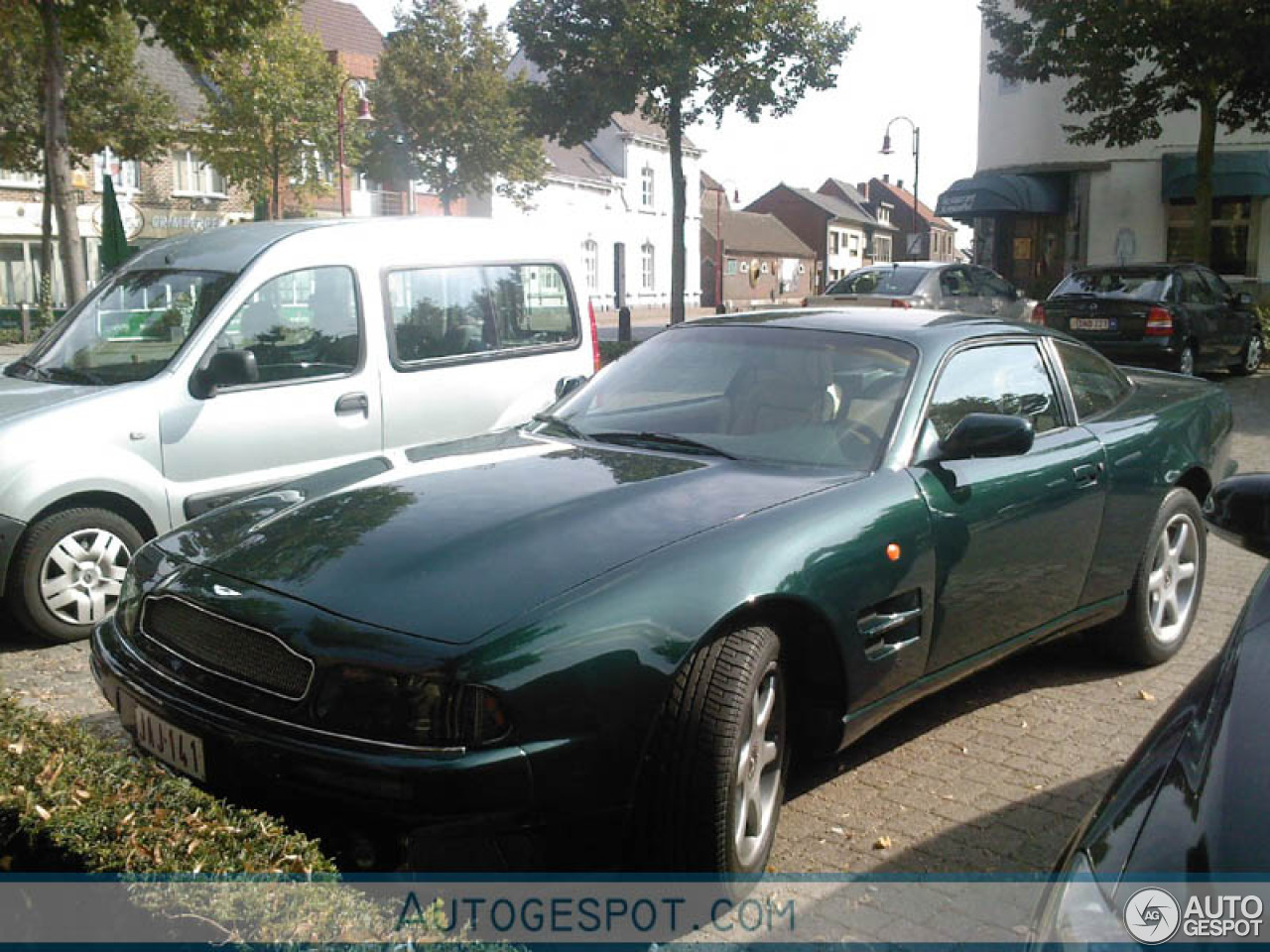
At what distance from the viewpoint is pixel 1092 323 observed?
658 inches

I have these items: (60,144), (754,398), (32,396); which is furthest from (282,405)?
(60,144)

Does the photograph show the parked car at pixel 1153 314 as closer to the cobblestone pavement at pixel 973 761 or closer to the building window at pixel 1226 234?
the cobblestone pavement at pixel 973 761

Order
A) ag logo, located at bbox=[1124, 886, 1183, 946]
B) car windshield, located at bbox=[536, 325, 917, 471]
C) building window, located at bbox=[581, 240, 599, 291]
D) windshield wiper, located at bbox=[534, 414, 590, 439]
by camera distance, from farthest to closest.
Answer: building window, located at bbox=[581, 240, 599, 291] → windshield wiper, located at bbox=[534, 414, 590, 439] → car windshield, located at bbox=[536, 325, 917, 471] → ag logo, located at bbox=[1124, 886, 1183, 946]

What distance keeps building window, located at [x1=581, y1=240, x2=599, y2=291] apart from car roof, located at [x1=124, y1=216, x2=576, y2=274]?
4754 cm

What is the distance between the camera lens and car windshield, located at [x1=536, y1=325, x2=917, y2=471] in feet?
13.5

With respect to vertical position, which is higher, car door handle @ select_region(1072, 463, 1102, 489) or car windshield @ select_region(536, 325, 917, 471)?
car windshield @ select_region(536, 325, 917, 471)

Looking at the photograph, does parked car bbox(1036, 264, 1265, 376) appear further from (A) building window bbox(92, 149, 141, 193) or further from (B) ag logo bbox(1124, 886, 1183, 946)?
(A) building window bbox(92, 149, 141, 193)

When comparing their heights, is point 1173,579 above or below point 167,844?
below

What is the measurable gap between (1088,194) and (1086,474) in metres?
28.4

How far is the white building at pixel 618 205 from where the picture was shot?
2062 inches

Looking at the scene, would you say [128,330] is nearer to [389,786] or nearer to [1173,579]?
[389,786]

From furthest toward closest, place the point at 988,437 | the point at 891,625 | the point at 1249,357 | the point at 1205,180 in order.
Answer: the point at 1205,180 < the point at 1249,357 < the point at 988,437 < the point at 891,625

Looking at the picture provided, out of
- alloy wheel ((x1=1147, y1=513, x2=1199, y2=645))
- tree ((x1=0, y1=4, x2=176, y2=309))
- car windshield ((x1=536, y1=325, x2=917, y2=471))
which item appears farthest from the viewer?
tree ((x1=0, y1=4, x2=176, y2=309))

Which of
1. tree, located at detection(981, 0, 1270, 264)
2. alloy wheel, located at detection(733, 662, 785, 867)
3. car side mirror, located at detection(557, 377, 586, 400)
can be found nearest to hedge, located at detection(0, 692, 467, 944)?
alloy wheel, located at detection(733, 662, 785, 867)
